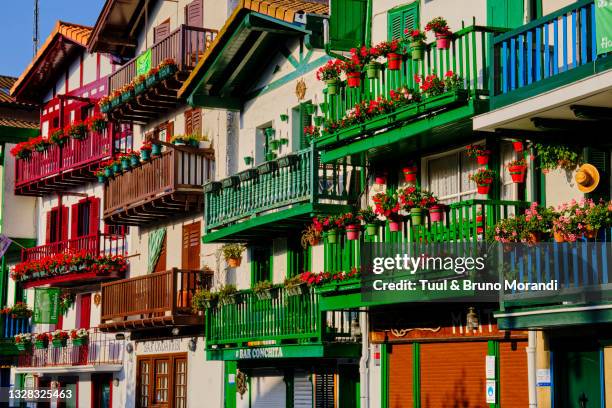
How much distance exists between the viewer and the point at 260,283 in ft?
90.7

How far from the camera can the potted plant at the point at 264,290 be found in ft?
88.5

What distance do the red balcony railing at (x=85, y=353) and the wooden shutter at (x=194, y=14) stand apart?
887 centimetres

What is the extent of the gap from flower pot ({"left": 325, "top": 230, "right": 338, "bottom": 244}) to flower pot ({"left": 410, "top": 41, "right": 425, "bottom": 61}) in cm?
375

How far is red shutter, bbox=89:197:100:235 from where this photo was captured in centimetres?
3994

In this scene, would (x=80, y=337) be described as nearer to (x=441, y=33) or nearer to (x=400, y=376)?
(x=400, y=376)

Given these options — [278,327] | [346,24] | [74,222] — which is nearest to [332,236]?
[278,327]

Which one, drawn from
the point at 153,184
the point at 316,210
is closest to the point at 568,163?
the point at 316,210

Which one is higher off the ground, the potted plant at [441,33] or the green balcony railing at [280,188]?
the potted plant at [441,33]

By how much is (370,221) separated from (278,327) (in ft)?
15.4

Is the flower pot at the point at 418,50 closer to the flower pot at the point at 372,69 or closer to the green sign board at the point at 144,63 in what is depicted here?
the flower pot at the point at 372,69

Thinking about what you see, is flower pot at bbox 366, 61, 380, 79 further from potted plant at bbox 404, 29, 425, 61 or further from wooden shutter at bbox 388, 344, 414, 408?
wooden shutter at bbox 388, 344, 414, 408

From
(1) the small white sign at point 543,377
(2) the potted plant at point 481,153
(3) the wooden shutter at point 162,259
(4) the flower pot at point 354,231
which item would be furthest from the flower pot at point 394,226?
(3) the wooden shutter at point 162,259

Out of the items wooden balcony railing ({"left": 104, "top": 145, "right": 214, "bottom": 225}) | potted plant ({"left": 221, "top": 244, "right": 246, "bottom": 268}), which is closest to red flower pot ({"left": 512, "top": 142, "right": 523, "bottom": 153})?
potted plant ({"left": 221, "top": 244, "right": 246, "bottom": 268})

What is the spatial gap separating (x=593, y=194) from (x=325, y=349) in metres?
7.52
